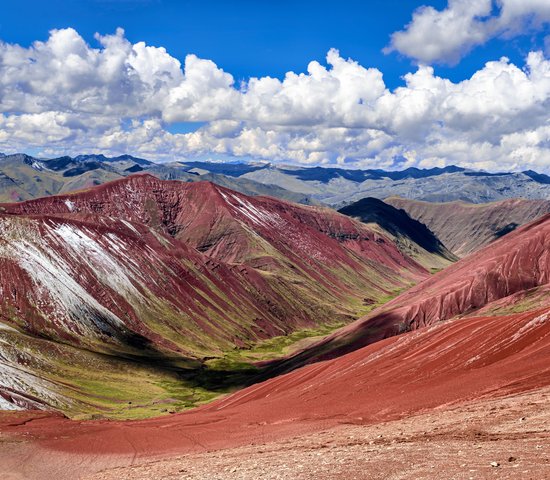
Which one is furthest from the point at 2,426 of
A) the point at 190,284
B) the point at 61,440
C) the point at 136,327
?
the point at 190,284

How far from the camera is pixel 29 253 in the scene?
506 ft

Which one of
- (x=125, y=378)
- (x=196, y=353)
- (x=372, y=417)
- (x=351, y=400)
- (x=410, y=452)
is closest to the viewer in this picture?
(x=410, y=452)

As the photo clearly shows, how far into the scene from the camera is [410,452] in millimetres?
29734

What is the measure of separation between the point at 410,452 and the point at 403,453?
0.39 metres

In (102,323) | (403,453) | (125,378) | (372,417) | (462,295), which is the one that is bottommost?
(125,378)

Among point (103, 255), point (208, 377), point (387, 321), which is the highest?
point (103, 255)

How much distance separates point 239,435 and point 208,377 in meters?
93.9

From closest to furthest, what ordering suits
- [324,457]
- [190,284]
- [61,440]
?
[324,457] < [61,440] < [190,284]

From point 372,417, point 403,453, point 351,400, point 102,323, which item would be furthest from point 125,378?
point 403,453

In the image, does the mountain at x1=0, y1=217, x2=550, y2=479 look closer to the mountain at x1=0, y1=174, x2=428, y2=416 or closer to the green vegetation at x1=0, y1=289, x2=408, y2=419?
the mountain at x1=0, y1=174, x2=428, y2=416

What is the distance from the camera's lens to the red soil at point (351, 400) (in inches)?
1738

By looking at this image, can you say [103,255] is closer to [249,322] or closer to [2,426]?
[249,322]

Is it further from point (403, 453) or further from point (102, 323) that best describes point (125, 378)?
point (403, 453)

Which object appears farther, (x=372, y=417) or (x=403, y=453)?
(x=372, y=417)
